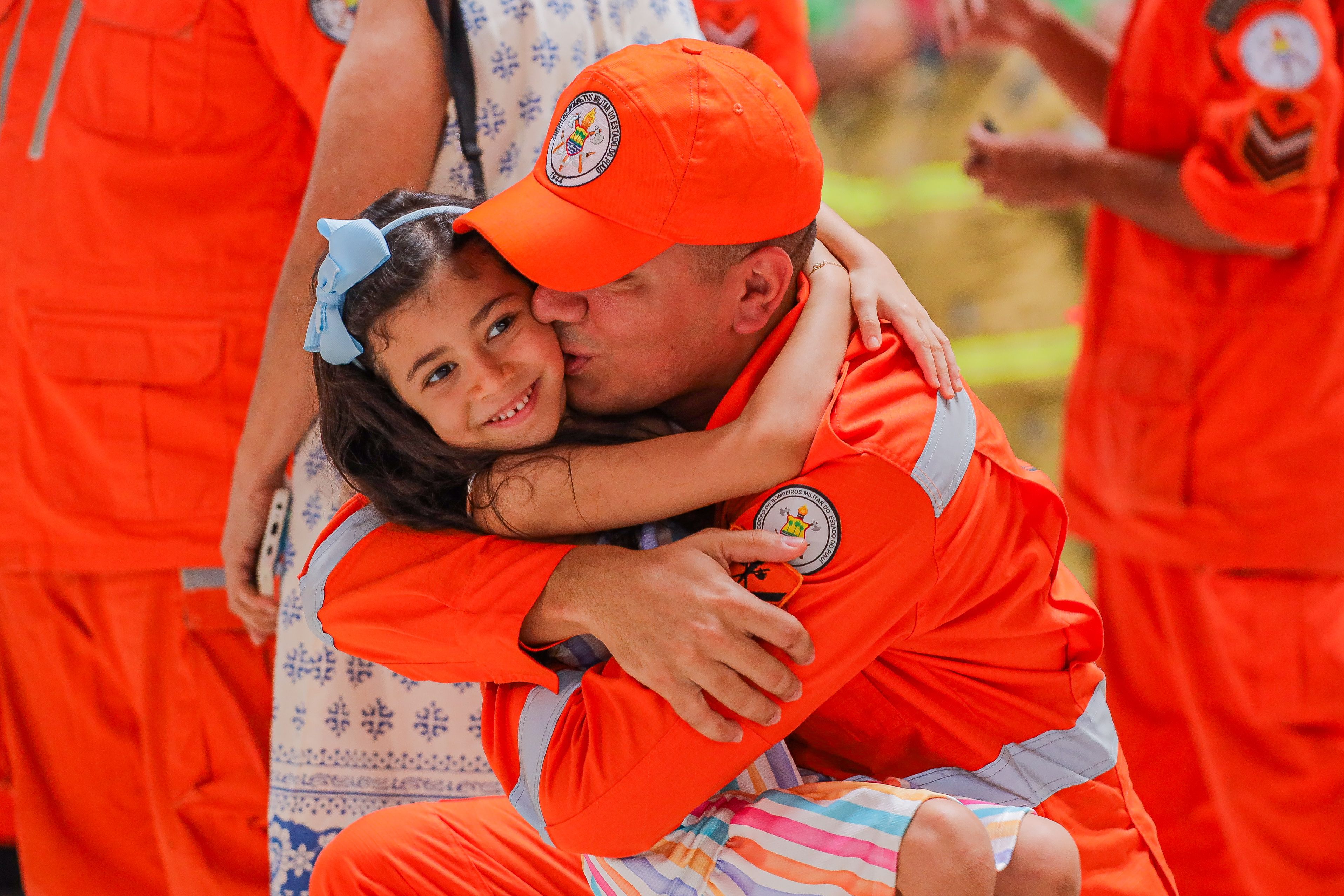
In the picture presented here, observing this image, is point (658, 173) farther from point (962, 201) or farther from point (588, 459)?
point (962, 201)

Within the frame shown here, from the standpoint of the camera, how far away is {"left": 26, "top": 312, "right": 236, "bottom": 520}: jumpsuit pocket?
199cm

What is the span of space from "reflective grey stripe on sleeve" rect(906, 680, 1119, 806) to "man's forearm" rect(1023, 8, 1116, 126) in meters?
1.76

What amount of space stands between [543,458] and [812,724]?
429 mm

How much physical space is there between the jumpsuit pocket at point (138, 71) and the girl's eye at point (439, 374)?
0.87m

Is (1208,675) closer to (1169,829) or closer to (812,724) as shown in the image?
(1169,829)

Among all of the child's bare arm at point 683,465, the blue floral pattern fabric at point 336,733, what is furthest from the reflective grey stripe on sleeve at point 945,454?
the blue floral pattern fabric at point 336,733

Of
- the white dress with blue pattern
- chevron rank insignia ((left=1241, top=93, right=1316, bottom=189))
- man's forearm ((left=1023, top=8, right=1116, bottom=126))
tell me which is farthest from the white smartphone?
man's forearm ((left=1023, top=8, right=1116, bottom=126))

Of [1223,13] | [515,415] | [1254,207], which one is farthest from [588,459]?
[1223,13]

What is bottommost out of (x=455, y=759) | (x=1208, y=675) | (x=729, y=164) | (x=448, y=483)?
(x=1208, y=675)

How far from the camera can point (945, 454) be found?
1255 millimetres

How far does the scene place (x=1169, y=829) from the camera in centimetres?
256

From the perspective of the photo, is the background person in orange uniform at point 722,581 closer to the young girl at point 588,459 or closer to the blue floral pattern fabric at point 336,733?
the young girl at point 588,459

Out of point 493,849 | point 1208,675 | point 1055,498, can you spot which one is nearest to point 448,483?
point 493,849

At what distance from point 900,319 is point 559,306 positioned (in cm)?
38
